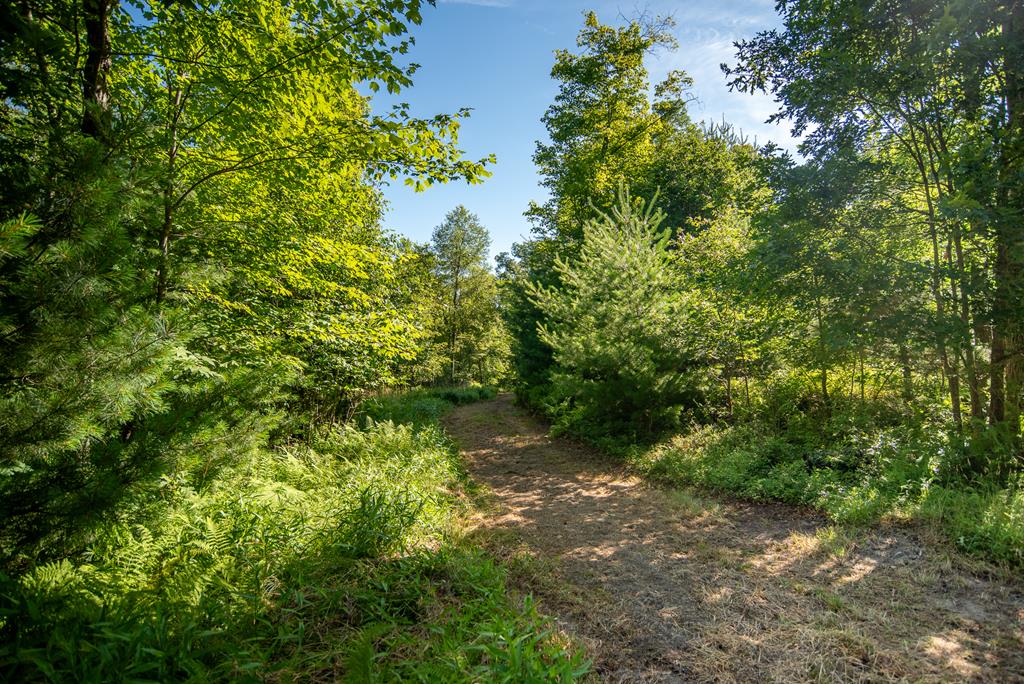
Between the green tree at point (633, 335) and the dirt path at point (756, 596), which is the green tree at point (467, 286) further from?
the dirt path at point (756, 596)

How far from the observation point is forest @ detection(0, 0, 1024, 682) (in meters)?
2.02

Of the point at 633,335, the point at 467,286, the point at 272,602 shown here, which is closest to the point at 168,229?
the point at 272,602

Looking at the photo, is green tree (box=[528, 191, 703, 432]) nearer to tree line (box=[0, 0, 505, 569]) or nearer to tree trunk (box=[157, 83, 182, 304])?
tree line (box=[0, 0, 505, 569])

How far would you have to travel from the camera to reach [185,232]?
411 cm

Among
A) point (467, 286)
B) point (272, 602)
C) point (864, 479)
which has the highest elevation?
point (467, 286)

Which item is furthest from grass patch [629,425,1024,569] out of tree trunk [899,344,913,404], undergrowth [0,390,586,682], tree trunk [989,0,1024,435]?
undergrowth [0,390,586,682]

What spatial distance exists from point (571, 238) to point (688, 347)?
11.2m

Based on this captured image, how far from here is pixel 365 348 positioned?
6695 millimetres

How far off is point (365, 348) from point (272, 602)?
14.0ft

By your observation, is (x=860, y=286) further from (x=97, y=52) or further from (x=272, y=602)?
(x=97, y=52)

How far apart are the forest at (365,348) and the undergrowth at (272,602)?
3 centimetres

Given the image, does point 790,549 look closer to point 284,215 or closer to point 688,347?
point 688,347

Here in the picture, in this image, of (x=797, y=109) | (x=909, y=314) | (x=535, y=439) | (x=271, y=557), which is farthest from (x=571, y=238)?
(x=271, y=557)

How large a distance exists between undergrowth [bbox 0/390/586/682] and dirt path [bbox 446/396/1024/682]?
2.23 feet
